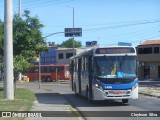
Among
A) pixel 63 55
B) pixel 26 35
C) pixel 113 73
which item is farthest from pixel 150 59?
pixel 113 73

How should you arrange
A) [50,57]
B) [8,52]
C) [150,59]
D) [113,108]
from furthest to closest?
[50,57], [150,59], [8,52], [113,108]

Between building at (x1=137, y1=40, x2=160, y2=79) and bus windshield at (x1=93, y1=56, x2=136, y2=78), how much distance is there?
59.1 metres

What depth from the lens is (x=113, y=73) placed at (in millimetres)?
23266

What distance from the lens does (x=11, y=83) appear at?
24.3m

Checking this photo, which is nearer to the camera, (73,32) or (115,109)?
(115,109)

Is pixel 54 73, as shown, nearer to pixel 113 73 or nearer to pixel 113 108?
pixel 113 73

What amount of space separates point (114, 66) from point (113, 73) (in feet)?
1.25

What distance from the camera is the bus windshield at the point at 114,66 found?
23.3m

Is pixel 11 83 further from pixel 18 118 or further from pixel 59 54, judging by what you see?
pixel 59 54

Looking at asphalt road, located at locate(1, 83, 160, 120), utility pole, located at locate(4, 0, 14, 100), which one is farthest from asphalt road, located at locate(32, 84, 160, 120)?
utility pole, located at locate(4, 0, 14, 100)

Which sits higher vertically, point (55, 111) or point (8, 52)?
A: point (8, 52)

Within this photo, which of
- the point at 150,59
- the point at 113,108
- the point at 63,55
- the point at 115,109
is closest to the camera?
the point at 115,109

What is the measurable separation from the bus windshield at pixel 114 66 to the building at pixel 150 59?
5909 centimetres

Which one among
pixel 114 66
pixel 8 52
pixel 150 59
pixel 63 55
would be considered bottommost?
pixel 114 66
